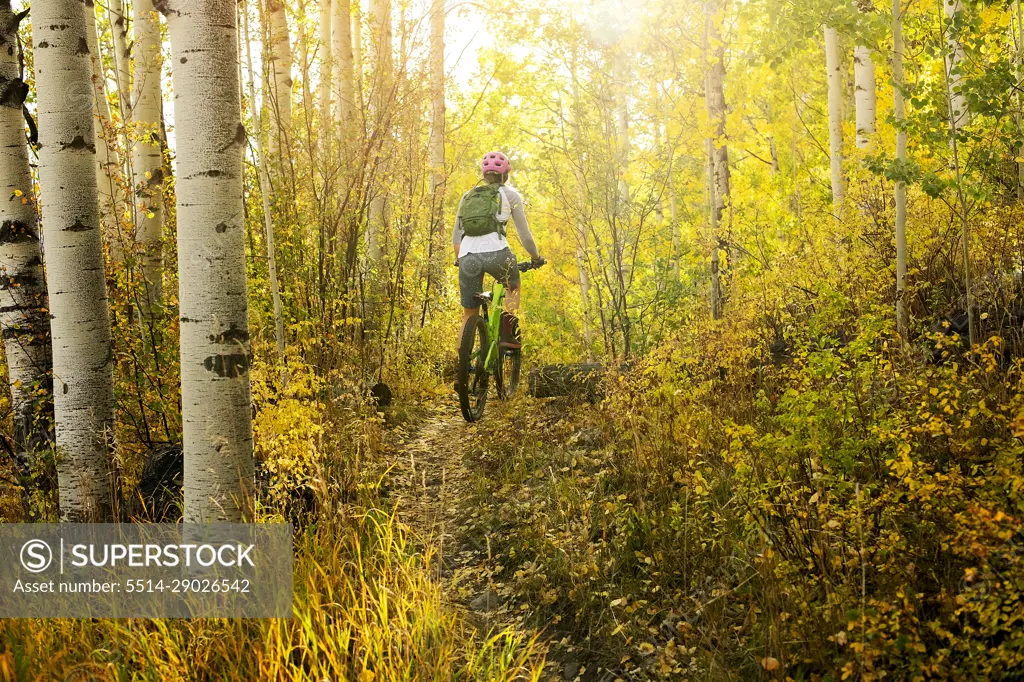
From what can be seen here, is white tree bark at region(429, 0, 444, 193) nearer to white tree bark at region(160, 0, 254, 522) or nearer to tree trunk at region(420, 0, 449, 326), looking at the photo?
tree trunk at region(420, 0, 449, 326)

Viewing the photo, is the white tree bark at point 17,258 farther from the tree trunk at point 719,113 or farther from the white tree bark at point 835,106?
the white tree bark at point 835,106

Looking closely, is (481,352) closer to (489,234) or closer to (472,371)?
(472,371)

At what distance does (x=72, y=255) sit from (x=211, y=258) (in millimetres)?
1455

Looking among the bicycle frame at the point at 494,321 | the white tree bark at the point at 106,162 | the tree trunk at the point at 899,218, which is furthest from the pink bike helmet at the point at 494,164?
the tree trunk at the point at 899,218

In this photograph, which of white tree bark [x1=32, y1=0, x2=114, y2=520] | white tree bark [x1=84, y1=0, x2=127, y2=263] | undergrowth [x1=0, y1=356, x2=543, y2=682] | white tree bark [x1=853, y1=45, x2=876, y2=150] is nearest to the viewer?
undergrowth [x1=0, y1=356, x2=543, y2=682]

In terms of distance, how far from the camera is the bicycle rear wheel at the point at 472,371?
6.75m

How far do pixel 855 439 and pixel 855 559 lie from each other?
2.21ft

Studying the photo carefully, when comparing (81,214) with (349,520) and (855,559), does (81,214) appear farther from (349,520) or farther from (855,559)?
(855,559)

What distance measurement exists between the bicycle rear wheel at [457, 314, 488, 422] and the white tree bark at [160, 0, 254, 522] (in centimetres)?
→ 360

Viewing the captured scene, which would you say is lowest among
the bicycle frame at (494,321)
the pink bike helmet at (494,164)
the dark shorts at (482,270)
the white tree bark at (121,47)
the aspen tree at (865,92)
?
the bicycle frame at (494,321)

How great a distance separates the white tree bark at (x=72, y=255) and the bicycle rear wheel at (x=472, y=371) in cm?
328

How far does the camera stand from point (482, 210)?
671 cm

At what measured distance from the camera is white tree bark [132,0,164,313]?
6621 millimetres

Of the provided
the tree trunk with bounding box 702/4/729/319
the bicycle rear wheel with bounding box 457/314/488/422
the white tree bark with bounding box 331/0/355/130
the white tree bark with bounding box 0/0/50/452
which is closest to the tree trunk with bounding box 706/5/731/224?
the tree trunk with bounding box 702/4/729/319
